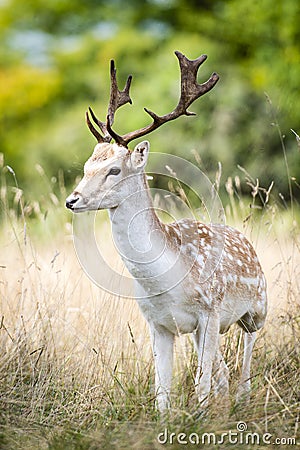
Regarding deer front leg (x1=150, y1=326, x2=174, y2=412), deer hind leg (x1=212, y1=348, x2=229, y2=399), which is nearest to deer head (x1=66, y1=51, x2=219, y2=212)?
deer front leg (x1=150, y1=326, x2=174, y2=412)

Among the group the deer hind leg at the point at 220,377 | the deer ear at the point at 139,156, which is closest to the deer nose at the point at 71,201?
the deer ear at the point at 139,156

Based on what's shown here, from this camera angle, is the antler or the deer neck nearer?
the deer neck

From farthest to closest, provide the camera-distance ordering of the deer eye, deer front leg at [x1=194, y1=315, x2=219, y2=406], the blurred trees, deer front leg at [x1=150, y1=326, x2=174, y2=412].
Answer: the blurred trees
deer front leg at [x1=150, y1=326, x2=174, y2=412]
deer front leg at [x1=194, y1=315, x2=219, y2=406]
the deer eye

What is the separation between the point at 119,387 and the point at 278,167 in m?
7.38

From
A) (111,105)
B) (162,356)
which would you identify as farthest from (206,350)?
(111,105)

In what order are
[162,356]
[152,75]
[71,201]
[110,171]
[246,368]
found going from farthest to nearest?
[152,75], [246,368], [162,356], [110,171], [71,201]

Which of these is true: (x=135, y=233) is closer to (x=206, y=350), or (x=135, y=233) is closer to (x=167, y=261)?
(x=167, y=261)

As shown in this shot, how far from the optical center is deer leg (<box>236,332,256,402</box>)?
356 centimetres

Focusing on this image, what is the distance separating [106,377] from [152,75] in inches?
373

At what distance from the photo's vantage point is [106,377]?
3.86m

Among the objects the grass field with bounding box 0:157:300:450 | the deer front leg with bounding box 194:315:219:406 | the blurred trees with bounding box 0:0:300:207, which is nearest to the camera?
the grass field with bounding box 0:157:300:450

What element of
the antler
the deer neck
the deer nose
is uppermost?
the antler

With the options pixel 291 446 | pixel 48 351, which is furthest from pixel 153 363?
pixel 291 446

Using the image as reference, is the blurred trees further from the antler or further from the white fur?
the white fur
